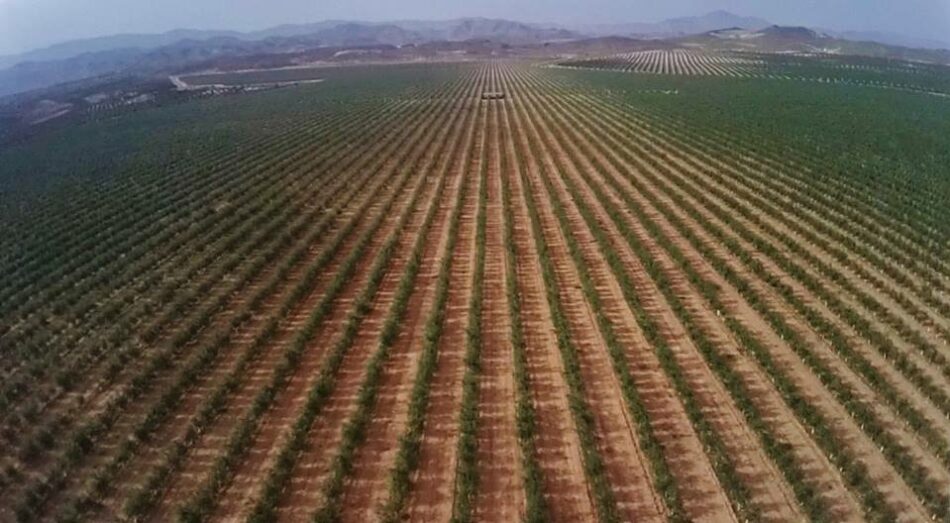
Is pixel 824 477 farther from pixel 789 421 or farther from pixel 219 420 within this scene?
pixel 219 420

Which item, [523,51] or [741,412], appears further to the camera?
[523,51]

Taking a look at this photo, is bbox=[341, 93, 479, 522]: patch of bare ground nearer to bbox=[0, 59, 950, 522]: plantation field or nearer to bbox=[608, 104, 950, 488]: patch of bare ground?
bbox=[0, 59, 950, 522]: plantation field

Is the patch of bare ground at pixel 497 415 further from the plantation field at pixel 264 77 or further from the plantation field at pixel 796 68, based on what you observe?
the plantation field at pixel 264 77

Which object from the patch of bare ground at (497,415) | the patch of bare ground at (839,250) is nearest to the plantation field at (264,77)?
the patch of bare ground at (839,250)

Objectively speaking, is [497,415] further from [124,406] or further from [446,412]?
[124,406]

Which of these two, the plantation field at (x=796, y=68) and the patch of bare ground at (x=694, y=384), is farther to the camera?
the plantation field at (x=796, y=68)

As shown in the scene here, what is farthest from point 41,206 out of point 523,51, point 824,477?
point 523,51

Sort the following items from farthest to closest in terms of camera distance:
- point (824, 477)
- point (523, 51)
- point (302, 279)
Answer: point (523, 51) < point (302, 279) < point (824, 477)
